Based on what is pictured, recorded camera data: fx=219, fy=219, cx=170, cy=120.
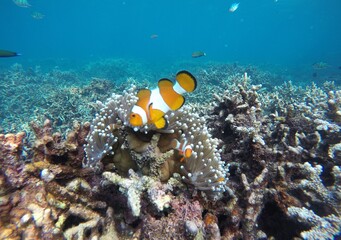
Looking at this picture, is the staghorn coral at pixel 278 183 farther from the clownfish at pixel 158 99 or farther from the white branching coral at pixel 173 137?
the clownfish at pixel 158 99

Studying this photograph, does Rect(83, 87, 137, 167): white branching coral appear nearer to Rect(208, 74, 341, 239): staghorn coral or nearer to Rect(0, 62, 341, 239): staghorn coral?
Rect(0, 62, 341, 239): staghorn coral

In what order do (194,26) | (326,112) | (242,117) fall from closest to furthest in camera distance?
(242,117), (326,112), (194,26)

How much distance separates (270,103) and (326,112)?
243cm

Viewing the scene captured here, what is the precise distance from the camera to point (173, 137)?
2.95m

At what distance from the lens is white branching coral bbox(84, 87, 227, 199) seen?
2.66 meters

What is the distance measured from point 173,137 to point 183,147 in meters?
0.24

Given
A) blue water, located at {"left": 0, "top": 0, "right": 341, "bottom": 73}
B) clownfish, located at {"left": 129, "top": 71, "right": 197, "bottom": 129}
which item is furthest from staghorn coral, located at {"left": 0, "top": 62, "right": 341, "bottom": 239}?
blue water, located at {"left": 0, "top": 0, "right": 341, "bottom": 73}

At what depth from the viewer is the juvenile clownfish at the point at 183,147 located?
254 centimetres

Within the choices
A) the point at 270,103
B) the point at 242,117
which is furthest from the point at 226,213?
the point at 270,103

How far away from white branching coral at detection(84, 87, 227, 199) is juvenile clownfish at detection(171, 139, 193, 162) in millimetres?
46

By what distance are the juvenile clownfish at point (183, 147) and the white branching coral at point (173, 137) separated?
0.15 feet

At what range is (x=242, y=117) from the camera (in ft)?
13.4

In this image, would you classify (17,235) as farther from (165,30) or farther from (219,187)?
(165,30)

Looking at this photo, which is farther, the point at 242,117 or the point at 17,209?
the point at 242,117
